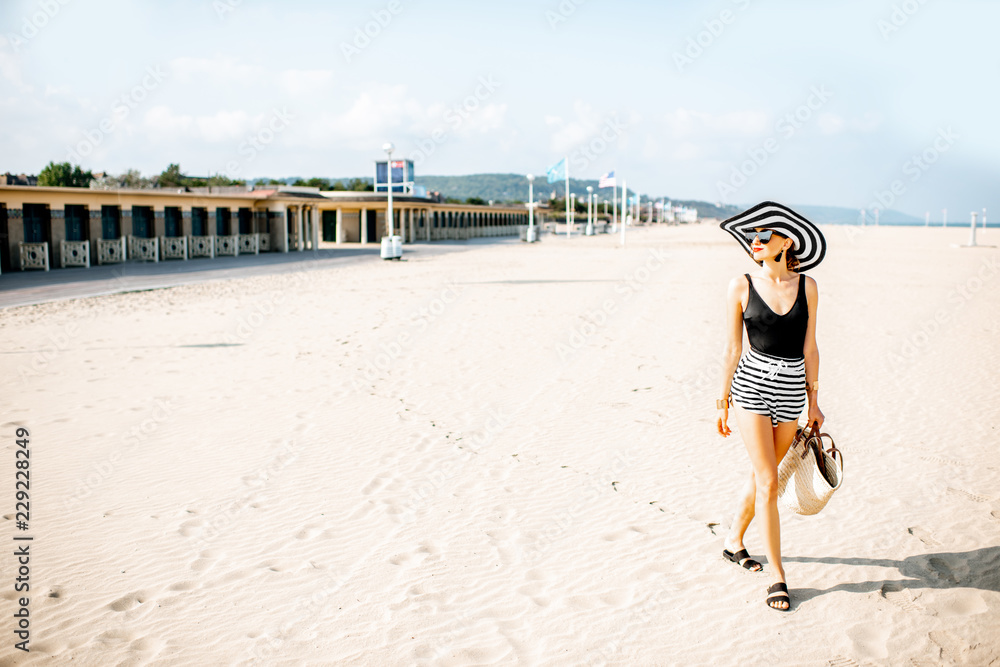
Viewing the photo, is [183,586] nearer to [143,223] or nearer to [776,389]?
[776,389]

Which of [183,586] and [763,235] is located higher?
[763,235]

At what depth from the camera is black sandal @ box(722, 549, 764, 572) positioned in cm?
385

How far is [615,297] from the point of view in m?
16.2

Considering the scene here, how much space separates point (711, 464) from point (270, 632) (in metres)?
3.54

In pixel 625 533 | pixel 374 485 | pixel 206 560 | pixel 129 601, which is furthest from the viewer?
pixel 374 485

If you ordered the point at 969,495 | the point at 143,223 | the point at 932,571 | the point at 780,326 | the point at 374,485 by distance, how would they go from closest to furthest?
1. the point at 780,326
2. the point at 932,571
3. the point at 969,495
4. the point at 374,485
5. the point at 143,223

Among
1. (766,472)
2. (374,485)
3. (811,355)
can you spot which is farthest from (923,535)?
(374,485)

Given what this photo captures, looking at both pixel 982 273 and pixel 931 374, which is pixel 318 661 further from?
pixel 982 273

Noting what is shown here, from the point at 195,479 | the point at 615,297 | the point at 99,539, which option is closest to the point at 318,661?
the point at 99,539

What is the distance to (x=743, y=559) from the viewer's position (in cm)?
389

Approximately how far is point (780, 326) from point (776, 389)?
0.30m

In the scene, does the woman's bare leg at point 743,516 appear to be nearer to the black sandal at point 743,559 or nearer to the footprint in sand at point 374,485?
the black sandal at point 743,559

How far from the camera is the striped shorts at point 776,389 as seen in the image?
135 inches

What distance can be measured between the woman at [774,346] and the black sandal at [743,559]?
1.05ft
